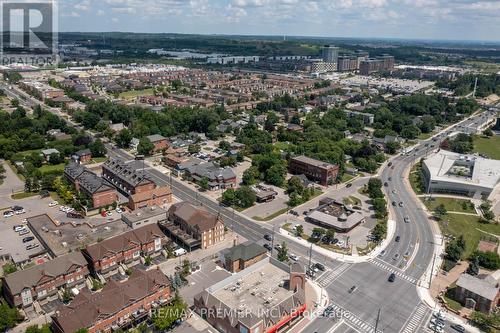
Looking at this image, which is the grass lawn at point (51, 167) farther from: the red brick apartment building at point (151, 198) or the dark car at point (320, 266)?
the dark car at point (320, 266)

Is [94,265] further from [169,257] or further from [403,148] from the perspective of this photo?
[403,148]

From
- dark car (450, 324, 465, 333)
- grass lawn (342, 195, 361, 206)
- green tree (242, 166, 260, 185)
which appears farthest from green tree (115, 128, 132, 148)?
dark car (450, 324, 465, 333)

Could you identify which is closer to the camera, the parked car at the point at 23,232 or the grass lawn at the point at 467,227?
the parked car at the point at 23,232

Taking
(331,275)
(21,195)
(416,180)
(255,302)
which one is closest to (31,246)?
(21,195)

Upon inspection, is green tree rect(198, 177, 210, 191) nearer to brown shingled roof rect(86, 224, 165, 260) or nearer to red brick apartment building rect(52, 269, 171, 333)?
brown shingled roof rect(86, 224, 165, 260)

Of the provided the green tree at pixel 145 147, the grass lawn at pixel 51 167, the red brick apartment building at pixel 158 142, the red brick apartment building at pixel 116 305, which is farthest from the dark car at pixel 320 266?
the grass lawn at pixel 51 167

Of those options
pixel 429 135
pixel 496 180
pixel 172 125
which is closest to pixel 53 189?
pixel 172 125

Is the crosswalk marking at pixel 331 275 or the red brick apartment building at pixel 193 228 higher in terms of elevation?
the red brick apartment building at pixel 193 228
